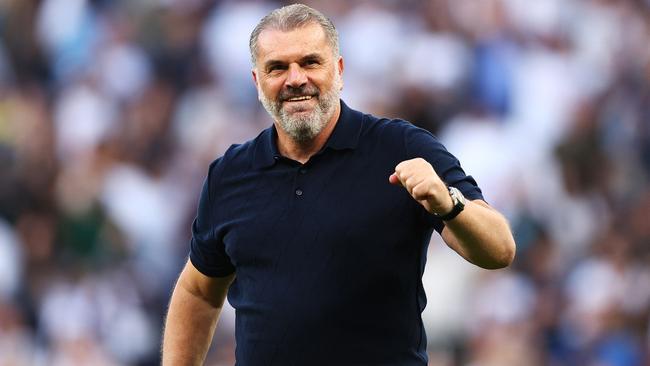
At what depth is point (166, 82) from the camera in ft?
35.1

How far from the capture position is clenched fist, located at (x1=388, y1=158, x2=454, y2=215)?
3.63 m

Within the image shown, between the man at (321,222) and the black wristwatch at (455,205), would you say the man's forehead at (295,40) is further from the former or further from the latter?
the black wristwatch at (455,205)

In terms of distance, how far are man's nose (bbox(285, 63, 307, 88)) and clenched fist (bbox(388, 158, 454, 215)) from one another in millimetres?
585

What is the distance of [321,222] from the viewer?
4129 millimetres

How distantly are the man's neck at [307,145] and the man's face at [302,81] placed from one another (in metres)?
0.03

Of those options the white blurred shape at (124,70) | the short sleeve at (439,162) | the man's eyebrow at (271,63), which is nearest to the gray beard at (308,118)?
the man's eyebrow at (271,63)

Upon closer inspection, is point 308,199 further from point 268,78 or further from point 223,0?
point 223,0

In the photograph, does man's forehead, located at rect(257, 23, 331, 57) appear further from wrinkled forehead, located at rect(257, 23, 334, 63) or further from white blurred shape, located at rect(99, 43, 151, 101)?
white blurred shape, located at rect(99, 43, 151, 101)

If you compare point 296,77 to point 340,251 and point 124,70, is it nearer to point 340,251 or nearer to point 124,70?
point 340,251

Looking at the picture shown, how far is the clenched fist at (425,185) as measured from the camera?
3627 mm

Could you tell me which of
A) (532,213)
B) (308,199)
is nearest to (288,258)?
(308,199)

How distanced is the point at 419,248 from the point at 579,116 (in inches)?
233

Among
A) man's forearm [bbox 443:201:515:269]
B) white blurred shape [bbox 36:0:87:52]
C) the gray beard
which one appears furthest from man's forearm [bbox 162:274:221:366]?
white blurred shape [bbox 36:0:87:52]

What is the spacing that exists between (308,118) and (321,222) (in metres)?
0.31
